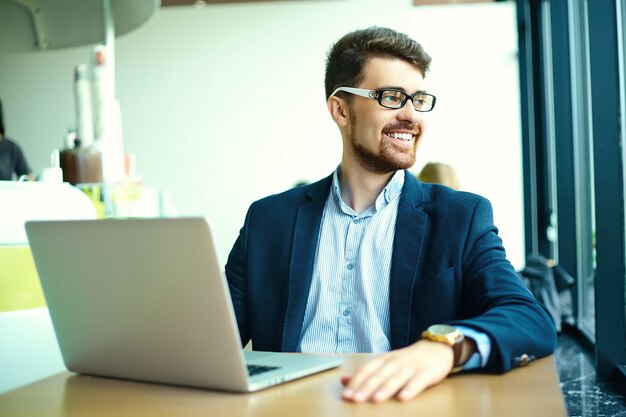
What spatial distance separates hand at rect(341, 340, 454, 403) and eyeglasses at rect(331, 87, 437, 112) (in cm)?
86

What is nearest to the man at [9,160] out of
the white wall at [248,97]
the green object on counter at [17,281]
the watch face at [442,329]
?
the white wall at [248,97]

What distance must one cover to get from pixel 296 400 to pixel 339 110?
1196mm

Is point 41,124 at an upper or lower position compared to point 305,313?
upper

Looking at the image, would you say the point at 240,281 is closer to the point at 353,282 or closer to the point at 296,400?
the point at 353,282

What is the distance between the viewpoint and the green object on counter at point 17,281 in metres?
1.93

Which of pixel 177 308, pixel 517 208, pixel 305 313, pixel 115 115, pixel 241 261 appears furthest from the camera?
pixel 517 208

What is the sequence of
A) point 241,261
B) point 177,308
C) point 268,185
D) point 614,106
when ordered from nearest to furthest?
point 177,308, point 241,261, point 614,106, point 268,185

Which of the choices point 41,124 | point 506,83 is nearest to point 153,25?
point 41,124

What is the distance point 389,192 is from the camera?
1.96 metres

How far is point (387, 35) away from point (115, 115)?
3.53ft

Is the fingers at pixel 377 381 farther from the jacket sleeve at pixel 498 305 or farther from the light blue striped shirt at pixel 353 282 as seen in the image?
the light blue striped shirt at pixel 353 282

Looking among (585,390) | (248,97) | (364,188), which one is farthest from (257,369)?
(248,97)

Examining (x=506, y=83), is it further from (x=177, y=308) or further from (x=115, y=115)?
(x=177, y=308)

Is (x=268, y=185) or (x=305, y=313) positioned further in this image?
(x=268, y=185)
